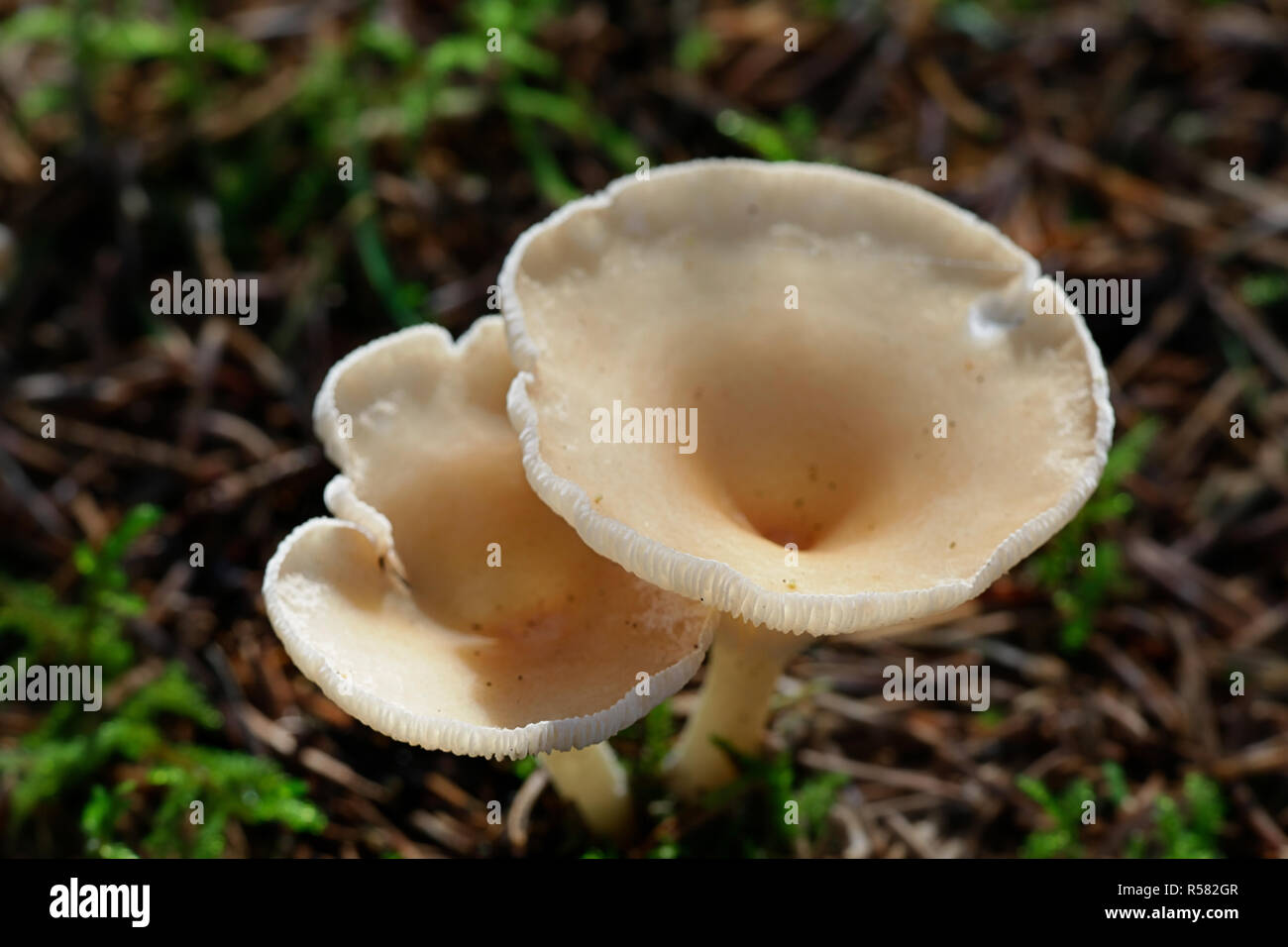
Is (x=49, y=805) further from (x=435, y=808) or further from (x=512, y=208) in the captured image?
(x=512, y=208)

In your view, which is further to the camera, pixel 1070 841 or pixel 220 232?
pixel 220 232

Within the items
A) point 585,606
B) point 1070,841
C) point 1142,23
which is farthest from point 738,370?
point 1142,23

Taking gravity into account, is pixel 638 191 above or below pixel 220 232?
below

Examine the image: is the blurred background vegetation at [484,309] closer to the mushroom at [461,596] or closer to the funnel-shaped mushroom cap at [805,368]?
the mushroom at [461,596]

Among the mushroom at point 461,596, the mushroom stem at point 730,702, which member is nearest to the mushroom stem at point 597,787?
the mushroom at point 461,596

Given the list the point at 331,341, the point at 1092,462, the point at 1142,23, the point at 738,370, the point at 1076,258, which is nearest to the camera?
the point at 1092,462

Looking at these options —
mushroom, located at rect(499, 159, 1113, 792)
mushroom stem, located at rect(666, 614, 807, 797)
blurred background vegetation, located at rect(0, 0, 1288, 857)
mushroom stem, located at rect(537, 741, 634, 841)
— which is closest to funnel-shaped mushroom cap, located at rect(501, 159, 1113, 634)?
mushroom, located at rect(499, 159, 1113, 792)

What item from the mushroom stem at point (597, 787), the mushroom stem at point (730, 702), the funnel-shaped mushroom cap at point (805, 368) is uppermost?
the funnel-shaped mushroom cap at point (805, 368)

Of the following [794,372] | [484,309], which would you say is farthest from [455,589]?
[484,309]

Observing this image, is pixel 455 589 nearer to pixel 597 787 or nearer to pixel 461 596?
pixel 461 596
